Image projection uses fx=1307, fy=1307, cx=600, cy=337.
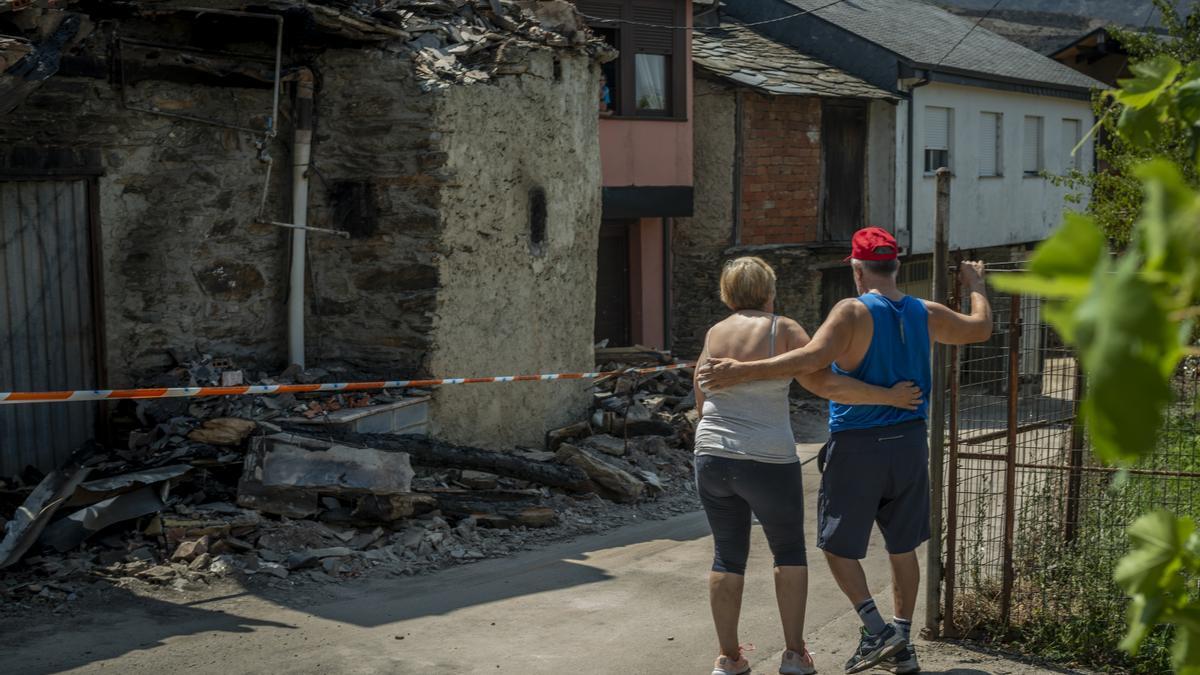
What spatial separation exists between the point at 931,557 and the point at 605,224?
12.3 m

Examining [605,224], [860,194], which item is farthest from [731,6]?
[605,224]

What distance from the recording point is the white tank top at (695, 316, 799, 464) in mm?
4980

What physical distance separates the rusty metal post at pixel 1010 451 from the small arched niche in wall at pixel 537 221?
5549 mm

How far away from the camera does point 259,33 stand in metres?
9.27

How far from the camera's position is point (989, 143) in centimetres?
2380

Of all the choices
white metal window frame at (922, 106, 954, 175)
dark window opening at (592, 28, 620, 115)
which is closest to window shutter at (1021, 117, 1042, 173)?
white metal window frame at (922, 106, 954, 175)

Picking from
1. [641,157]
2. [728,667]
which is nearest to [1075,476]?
[728,667]

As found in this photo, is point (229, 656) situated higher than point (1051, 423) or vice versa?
point (1051, 423)

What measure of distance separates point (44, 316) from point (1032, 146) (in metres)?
21.1

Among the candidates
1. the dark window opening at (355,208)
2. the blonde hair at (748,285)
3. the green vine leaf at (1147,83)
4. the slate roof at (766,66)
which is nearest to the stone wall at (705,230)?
the slate roof at (766,66)

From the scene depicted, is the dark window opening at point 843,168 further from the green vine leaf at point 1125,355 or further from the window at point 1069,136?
the green vine leaf at point 1125,355

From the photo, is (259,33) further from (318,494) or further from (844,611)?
(844,611)

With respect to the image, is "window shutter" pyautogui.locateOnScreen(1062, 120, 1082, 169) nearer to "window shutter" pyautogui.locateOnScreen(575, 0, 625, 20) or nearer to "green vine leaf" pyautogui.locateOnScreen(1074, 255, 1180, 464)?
"window shutter" pyautogui.locateOnScreen(575, 0, 625, 20)

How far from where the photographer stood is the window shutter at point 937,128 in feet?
70.2
